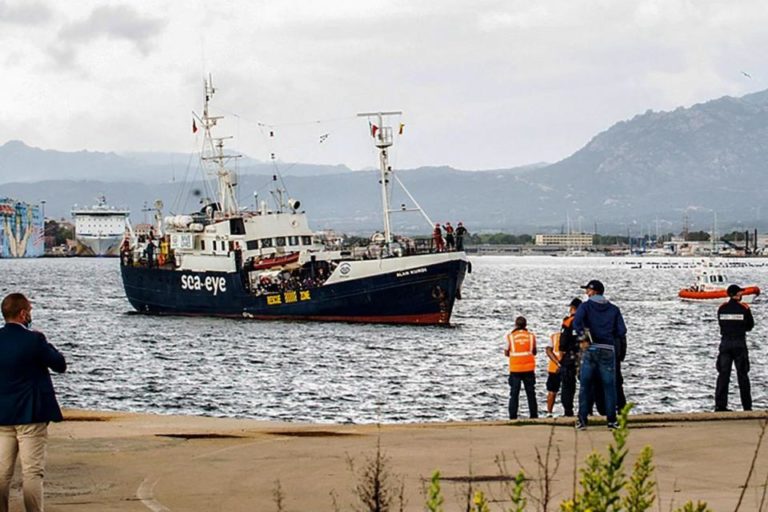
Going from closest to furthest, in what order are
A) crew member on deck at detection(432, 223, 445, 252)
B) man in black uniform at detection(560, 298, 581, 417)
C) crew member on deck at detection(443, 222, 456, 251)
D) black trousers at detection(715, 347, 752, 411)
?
black trousers at detection(715, 347, 752, 411)
man in black uniform at detection(560, 298, 581, 417)
crew member on deck at detection(432, 223, 445, 252)
crew member on deck at detection(443, 222, 456, 251)

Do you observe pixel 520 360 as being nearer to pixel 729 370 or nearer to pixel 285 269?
pixel 729 370

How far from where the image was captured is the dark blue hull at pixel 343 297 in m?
56.6

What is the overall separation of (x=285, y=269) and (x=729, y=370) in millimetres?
42423

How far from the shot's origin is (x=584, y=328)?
599 inches

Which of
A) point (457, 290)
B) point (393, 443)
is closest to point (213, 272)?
point (457, 290)

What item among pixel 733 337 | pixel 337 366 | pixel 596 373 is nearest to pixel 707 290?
pixel 337 366

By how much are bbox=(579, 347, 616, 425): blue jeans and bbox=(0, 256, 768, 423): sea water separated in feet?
7.89

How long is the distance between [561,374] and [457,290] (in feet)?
128

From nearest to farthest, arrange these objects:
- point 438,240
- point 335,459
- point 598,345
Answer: point 335,459 < point 598,345 < point 438,240

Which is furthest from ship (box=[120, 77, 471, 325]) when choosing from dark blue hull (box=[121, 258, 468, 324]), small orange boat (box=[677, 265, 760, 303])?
small orange boat (box=[677, 265, 760, 303])

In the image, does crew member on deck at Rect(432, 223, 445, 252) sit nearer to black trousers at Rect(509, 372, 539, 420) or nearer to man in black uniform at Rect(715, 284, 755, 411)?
black trousers at Rect(509, 372, 539, 420)

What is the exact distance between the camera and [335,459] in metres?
13.6

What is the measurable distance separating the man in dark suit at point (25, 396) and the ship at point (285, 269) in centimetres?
4437

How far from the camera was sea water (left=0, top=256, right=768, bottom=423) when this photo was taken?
29406mm
